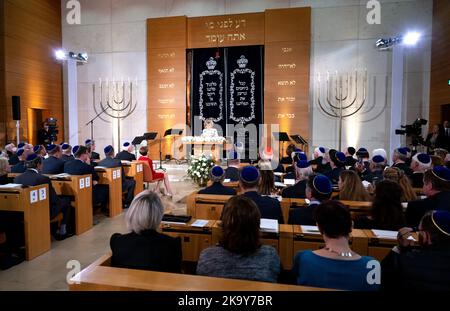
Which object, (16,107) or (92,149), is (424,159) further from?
(16,107)

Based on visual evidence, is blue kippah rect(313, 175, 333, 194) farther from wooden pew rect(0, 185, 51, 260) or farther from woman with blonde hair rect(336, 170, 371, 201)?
wooden pew rect(0, 185, 51, 260)

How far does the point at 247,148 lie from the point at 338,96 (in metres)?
3.43

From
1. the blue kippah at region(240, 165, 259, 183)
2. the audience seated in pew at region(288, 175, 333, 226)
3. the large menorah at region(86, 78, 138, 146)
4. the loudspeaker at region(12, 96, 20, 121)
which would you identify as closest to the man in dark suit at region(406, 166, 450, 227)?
the audience seated in pew at region(288, 175, 333, 226)

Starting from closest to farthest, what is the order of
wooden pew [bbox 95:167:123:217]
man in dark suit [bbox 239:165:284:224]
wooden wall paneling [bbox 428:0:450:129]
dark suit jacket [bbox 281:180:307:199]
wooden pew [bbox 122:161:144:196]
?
man in dark suit [bbox 239:165:284:224]
dark suit jacket [bbox 281:180:307:199]
wooden pew [bbox 95:167:123:217]
wooden pew [bbox 122:161:144:196]
wooden wall paneling [bbox 428:0:450:129]

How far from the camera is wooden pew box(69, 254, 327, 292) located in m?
1.34

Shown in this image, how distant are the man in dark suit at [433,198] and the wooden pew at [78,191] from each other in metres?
3.94

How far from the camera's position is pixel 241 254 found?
1.57 meters

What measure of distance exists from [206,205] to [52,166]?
283 centimetres

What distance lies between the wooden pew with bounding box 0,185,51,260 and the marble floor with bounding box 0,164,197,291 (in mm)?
131

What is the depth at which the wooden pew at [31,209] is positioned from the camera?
334 cm

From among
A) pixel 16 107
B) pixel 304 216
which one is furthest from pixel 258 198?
pixel 16 107

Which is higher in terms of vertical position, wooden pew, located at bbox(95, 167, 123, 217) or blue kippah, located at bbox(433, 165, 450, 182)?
blue kippah, located at bbox(433, 165, 450, 182)
